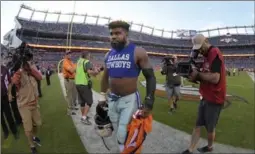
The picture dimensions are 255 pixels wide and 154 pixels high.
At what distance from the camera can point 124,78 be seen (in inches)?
172

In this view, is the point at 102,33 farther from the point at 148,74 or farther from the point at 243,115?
the point at 148,74

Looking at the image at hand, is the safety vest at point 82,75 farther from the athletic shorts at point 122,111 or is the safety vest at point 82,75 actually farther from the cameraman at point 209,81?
the athletic shorts at point 122,111

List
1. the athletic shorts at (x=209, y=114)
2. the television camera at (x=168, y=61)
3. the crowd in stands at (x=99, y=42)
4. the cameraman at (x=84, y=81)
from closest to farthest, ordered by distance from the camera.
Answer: the athletic shorts at (x=209, y=114)
the cameraman at (x=84, y=81)
the television camera at (x=168, y=61)
the crowd in stands at (x=99, y=42)

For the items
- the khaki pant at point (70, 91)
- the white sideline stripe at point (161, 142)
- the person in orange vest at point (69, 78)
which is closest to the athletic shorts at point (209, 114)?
the white sideline stripe at point (161, 142)

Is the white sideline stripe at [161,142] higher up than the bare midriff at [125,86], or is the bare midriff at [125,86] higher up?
the bare midriff at [125,86]

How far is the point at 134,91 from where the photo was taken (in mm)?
4438

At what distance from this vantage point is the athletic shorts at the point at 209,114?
18.2 ft

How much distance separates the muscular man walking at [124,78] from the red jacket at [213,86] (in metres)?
1.39

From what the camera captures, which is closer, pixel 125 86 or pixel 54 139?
pixel 125 86

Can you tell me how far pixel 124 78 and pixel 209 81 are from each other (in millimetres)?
1595

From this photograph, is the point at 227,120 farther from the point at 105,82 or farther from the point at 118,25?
the point at 118,25

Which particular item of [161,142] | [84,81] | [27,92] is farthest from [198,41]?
[84,81]

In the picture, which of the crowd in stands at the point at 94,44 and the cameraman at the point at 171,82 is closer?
the cameraman at the point at 171,82

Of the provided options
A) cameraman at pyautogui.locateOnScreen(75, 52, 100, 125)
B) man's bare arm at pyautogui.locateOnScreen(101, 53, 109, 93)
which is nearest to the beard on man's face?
man's bare arm at pyautogui.locateOnScreen(101, 53, 109, 93)
